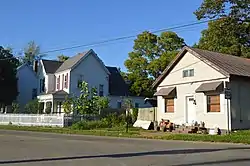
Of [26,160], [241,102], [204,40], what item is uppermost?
[204,40]

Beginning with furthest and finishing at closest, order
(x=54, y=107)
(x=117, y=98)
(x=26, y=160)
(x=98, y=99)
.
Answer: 1. (x=117, y=98)
2. (x=54, y=107)
3. (x=98, y=99)
4. (x=26, y=160)

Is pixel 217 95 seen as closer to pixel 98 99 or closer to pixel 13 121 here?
pixel 98 99

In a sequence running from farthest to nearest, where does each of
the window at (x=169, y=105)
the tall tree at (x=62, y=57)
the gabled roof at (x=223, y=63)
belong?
the tall tree at (x=62, y=57) < the window at (x=169, y=105) < the gabled roof at (x=223, y=63)

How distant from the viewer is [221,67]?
2683cm

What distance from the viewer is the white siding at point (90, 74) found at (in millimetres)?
46438

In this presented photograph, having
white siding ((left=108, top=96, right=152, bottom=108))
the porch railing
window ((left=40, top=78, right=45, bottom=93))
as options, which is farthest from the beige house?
window ((left=40, top=78, right=45, bottom=93))

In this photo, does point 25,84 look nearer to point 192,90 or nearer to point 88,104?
point 88,104

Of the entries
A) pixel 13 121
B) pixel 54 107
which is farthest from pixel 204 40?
pixel 13 121

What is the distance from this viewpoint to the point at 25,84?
54.8 m

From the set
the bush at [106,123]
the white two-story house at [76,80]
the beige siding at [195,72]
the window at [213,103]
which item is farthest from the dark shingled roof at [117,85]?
the window at [213,103]

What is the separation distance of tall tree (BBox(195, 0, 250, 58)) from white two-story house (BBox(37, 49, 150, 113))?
48.6 feet

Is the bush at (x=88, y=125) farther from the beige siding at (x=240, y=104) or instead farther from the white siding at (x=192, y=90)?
the beige siding at (x=240, y=104)

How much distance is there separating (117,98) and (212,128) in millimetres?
25119

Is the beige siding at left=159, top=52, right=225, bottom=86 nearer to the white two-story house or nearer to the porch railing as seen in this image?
the porch railing
